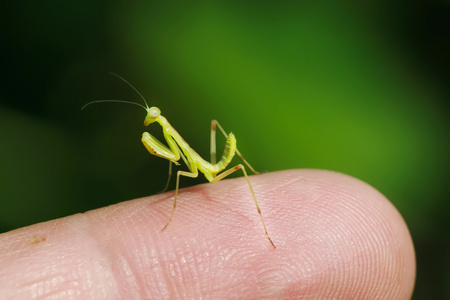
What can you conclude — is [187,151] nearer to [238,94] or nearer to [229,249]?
[238,94]

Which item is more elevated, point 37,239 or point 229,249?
point 37,239

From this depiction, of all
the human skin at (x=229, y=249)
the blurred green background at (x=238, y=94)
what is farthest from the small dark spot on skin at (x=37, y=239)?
the blurred green background at (x=238, y=94)

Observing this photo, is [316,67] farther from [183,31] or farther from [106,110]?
[106,110]

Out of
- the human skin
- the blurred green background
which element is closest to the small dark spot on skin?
the human skin

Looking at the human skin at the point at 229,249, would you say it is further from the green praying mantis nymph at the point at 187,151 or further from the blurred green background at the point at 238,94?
the blurred green background at the point at 238,94

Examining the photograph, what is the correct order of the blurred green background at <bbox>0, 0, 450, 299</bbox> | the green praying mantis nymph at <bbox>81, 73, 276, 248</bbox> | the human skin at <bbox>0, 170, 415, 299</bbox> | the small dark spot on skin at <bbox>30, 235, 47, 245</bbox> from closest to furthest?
the human skin at <bbox>0, 170, 415, 299</bbox>
the small dark spot on skin at <bbox>30, 235, 47, 245</bbox>
the green praying mantis nymph at <bbox>81, 73, 276, 248</bbox>
the blurred green background at <bbox>0, 0, 450, 299</bbox>

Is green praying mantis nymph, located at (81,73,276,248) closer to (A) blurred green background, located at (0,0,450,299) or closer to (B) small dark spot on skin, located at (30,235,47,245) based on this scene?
(A) blurred green background, located at (0,0,450,299)

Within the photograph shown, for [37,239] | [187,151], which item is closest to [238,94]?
[187,151]
